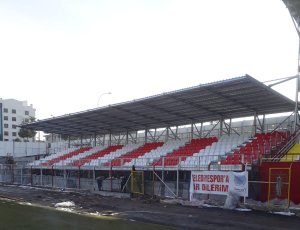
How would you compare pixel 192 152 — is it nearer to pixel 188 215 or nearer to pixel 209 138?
pixel 209 138

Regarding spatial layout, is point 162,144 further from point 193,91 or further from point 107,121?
point 193,91

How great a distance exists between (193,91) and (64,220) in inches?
450

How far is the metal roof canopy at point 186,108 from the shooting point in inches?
867

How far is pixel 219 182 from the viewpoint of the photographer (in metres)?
18.0

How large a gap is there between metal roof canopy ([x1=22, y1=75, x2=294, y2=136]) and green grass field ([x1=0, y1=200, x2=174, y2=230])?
9786 mm

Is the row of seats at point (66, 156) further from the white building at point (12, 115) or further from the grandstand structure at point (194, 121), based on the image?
the white building at point (12, 115)

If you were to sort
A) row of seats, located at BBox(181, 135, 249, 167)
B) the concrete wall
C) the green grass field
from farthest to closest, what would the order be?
the concrete wall
row of seats, located at BBox(181, 135, 249, 167)
the green grass field

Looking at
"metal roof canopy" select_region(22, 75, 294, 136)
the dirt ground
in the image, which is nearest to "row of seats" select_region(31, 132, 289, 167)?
"metal roof canopy" select_region(22, 75, 294, 136)

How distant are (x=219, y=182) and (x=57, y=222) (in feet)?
25.4

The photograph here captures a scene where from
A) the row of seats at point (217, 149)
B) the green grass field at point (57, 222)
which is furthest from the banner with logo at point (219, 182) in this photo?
the green grass field at point (57, 222)

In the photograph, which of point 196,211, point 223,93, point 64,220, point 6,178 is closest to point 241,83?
point 223,93

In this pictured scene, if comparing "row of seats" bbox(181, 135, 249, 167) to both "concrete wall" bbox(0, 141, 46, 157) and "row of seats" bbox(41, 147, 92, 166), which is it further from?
"concrete wall" bbox(0, 141, 46, 157)

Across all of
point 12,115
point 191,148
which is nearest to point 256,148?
point 191,148

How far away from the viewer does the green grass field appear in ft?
39.6
